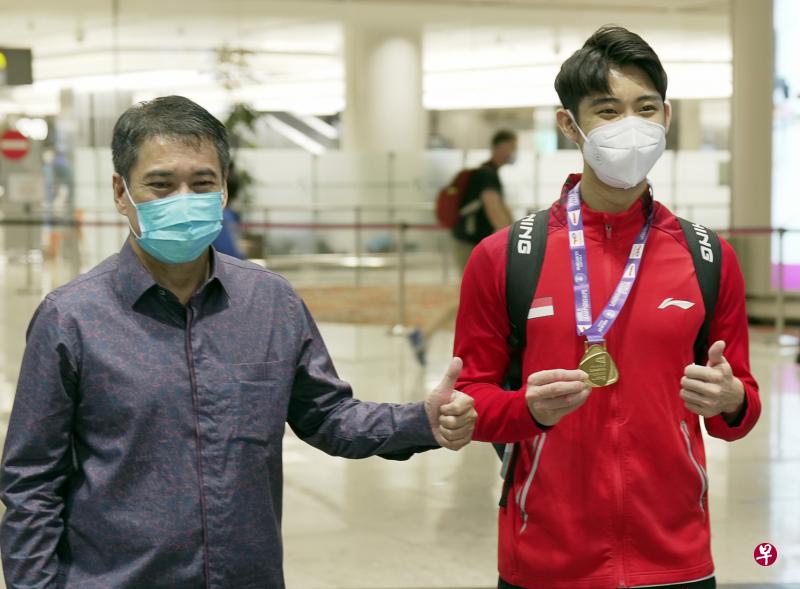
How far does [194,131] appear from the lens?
223cm

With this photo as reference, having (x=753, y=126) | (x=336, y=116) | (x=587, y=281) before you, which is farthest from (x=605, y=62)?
(x=336, y=116)

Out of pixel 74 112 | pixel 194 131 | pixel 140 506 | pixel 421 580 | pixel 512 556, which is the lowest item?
pixel 421 580

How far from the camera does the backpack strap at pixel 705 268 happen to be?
2.45 m

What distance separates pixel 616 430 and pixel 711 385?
0.24 m

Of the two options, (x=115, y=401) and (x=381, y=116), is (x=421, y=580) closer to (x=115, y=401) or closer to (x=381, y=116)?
(x=115, y=401)

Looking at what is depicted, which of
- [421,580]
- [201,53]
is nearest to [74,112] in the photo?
[201,53]

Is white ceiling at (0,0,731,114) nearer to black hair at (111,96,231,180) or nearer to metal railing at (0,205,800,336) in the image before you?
metal railing at (0,205,800,336)

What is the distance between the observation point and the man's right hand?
2201 mm

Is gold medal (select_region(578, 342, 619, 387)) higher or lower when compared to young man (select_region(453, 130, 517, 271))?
lower

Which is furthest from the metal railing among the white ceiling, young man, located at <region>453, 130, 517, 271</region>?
young man, located at <region>453, 130, 517, 271</region>

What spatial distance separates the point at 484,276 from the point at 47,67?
50.8 feet

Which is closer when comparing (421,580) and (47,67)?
(421,580)

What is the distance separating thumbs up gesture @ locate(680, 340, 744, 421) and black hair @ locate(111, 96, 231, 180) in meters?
0.95

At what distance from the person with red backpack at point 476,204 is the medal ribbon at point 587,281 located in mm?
7361
